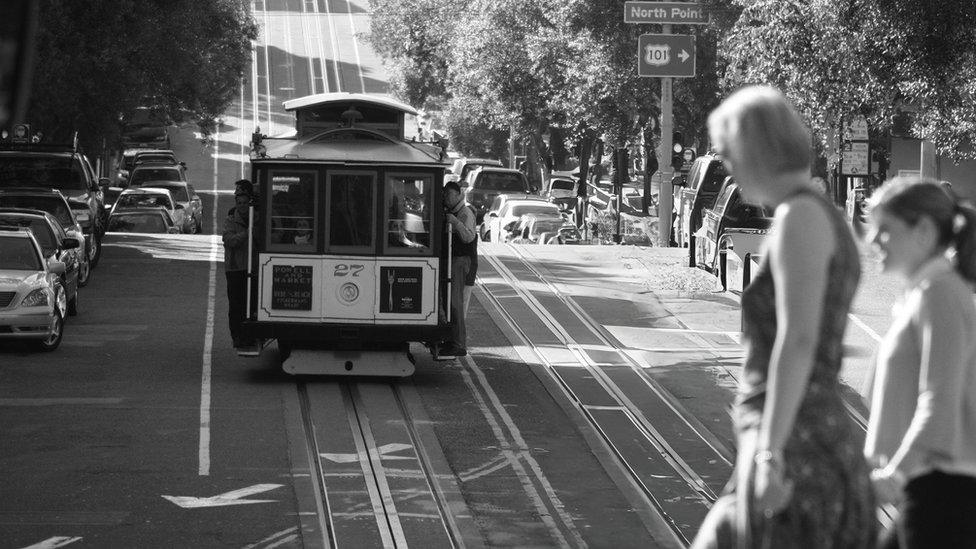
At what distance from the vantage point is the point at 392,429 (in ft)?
42.3

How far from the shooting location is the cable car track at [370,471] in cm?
Result: 947

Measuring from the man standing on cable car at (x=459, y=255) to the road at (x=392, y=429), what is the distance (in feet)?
1.27

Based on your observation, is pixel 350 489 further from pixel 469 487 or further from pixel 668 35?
pixel 668 35

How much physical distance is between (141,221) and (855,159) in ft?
57.6

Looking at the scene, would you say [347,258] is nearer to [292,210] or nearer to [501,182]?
[292,210]

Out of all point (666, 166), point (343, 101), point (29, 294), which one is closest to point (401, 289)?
point (343, 101)

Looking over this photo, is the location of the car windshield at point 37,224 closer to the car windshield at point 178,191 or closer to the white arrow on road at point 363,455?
the white arrow on road at point 363,455

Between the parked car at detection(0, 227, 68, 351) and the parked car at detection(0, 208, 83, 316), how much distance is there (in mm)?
1475

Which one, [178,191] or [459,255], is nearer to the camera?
[459,255]

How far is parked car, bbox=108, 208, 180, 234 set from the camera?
1428 inches

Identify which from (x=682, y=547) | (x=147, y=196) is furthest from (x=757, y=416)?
(x=147, y=196)

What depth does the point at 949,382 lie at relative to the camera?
168 inches

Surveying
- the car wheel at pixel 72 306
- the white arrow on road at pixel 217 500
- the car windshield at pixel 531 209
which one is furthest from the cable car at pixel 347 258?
the car windshield at pixel 531 209

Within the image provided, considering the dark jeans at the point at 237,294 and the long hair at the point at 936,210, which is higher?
the long hair at the point at 936,210
